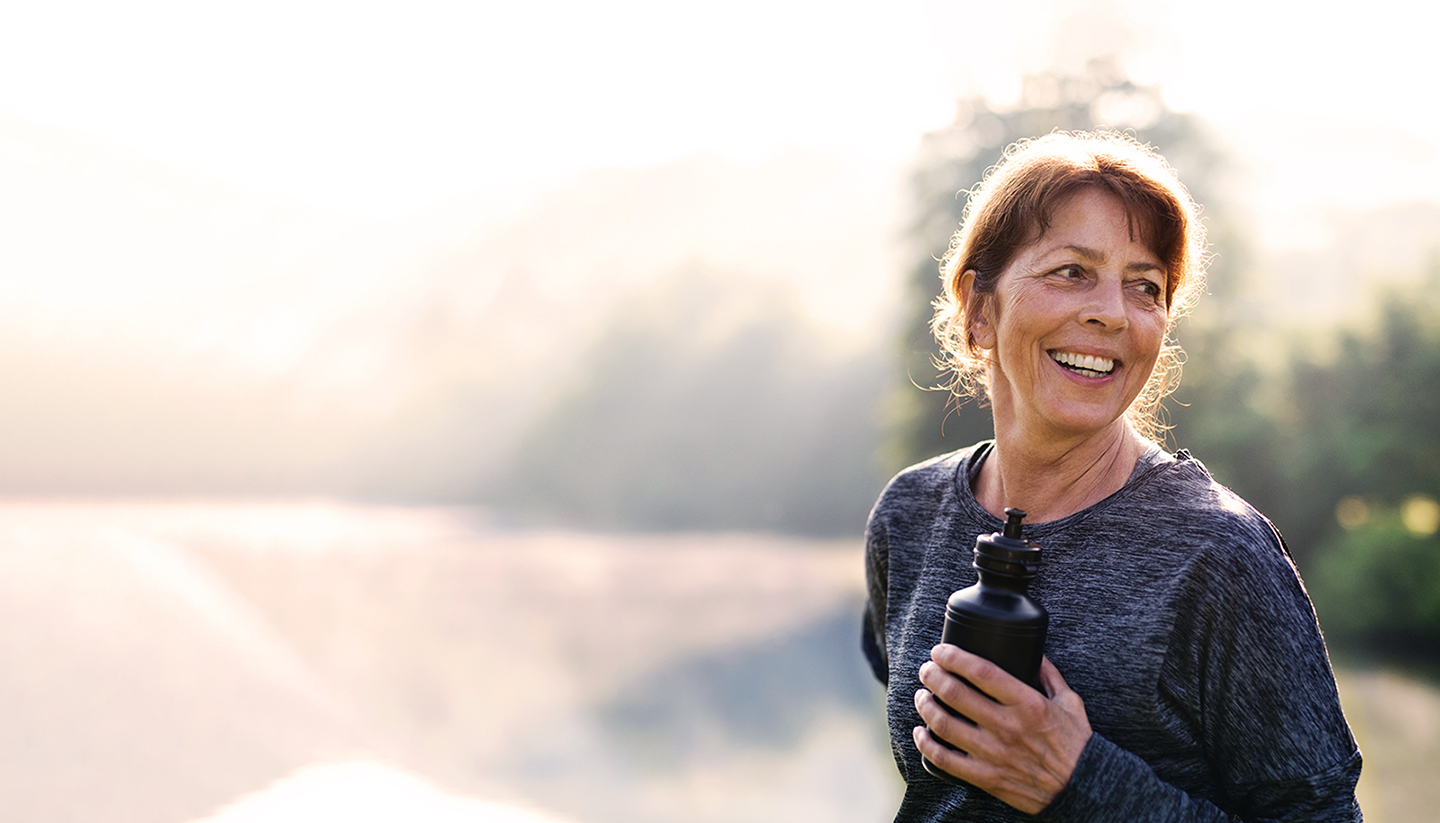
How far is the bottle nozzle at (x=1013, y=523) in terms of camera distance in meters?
1.10

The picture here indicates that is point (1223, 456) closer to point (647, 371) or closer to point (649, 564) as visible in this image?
point (649, 564)

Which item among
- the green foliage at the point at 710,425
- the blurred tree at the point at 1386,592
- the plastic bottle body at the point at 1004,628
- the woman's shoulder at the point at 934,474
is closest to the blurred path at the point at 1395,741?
the blurred tree at the point at 1386,592

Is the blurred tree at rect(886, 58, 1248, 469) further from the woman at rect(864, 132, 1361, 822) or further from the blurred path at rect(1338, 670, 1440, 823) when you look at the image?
the woman at rect(864, 132, 1361, 822)

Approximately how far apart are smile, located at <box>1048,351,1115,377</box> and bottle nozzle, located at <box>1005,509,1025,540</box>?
0.93 ft

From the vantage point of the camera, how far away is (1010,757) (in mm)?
1083

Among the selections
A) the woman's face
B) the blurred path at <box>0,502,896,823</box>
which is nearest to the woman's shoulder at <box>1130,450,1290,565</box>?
the woman's face

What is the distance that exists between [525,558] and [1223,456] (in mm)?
11340

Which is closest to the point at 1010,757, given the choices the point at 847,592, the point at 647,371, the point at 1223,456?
the point at 1223,456

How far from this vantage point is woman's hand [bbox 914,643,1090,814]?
1.06m

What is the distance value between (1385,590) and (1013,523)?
11.3 m

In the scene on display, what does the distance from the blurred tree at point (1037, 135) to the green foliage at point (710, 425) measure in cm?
923

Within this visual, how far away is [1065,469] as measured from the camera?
1.34m

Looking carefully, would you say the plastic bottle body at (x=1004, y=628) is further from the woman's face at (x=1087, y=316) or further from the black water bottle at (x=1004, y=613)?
the woman's face at (x=1087, y=316)

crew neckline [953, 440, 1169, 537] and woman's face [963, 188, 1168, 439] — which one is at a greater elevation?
woman's face [963, 188, 1168, 439]
